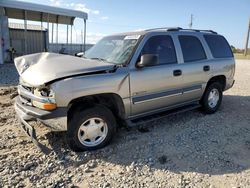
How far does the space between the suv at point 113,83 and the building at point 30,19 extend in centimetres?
1256

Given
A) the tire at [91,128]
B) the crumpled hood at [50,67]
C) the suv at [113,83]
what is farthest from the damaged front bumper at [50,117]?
the crumpled hood at [50,67]

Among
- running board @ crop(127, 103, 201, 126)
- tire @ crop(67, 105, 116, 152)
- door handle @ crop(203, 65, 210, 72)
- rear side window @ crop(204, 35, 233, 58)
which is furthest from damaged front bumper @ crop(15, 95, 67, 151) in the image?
rear side window @ crop(204, 35, 233, 58)

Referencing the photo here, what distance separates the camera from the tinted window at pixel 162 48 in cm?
490

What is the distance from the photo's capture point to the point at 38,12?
17719 mm

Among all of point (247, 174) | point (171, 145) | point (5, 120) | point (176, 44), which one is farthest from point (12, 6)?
point (247, 174)

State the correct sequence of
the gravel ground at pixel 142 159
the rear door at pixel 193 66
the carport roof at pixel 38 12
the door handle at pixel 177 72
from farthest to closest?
1. the carport roof at pixel 38 12
2. the rear door at pixel 193 66
3. the door handle at pixel 177 72
4. the gravel ground at pixel 142 159

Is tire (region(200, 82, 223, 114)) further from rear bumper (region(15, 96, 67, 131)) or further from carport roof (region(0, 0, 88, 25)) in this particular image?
carport roof (region(0, 0, 88, 25))

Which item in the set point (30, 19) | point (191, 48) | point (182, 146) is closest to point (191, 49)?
point (191, 48)

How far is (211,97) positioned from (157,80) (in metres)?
2.28

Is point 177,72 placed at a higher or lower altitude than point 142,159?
higher

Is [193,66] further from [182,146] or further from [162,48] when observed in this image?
[182,146]

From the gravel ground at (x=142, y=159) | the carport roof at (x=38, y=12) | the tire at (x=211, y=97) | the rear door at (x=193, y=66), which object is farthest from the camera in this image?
the carport roof at (x=38, y=12)

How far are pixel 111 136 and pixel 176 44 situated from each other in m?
2.36

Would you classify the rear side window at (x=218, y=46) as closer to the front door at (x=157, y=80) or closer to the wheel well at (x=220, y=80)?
the wheel well at (x=220, y=80)
